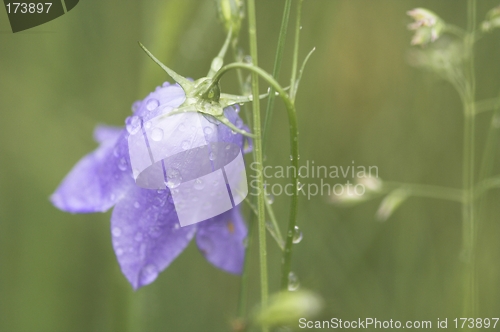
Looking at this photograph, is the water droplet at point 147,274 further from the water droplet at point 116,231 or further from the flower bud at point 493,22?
the flower bud at point 493,22

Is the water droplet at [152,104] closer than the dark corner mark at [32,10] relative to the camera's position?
Yes

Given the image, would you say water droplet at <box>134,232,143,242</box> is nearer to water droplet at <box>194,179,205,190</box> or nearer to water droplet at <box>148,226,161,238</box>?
water droplet at <box>148,226,161,238</box>

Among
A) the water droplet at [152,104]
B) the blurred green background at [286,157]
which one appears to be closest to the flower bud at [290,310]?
the water droplet at [152,104]

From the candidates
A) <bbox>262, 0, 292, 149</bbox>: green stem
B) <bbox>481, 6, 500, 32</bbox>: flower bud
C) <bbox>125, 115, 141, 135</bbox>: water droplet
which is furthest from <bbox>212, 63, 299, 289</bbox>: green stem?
<bbox>481, 6, 500, 32</bbox>: flower bud

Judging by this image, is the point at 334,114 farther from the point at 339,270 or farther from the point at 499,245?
the point at 499,245

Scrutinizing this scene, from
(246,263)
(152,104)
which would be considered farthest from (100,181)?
(246,263)

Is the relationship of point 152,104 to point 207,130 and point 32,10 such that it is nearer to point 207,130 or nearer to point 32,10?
point 207,130
